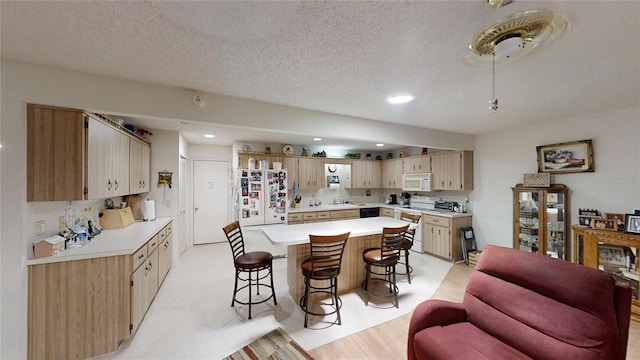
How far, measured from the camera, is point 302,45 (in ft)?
4.95

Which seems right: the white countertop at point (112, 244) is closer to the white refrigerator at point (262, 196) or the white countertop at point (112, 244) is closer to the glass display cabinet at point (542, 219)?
the white refrigerator at point (262, 196)

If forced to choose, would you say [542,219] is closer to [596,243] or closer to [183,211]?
[596,243]

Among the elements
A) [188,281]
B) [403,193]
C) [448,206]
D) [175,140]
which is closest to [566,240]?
[448,206]

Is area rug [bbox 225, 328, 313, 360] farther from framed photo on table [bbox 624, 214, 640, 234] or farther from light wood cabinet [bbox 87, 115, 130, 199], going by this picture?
framed photo on table [bbox 624, 214, 640, 234]

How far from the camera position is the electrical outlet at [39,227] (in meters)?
1.91

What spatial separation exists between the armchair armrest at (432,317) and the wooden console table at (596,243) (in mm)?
2331

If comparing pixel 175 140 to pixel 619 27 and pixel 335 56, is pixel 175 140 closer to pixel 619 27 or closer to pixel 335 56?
pixel 335 56

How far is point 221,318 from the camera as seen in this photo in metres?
2.55

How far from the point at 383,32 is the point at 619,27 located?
137 cm

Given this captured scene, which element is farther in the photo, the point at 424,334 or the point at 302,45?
the point at 424,334

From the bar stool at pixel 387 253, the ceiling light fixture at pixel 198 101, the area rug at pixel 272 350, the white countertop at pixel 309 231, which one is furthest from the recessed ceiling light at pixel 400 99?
the area rug at pixel 272 350

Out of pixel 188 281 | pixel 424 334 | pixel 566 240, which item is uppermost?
pixel 566 240

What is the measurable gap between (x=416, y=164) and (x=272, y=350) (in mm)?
4625

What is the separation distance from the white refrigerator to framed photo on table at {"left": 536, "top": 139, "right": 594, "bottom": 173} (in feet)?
14.3
